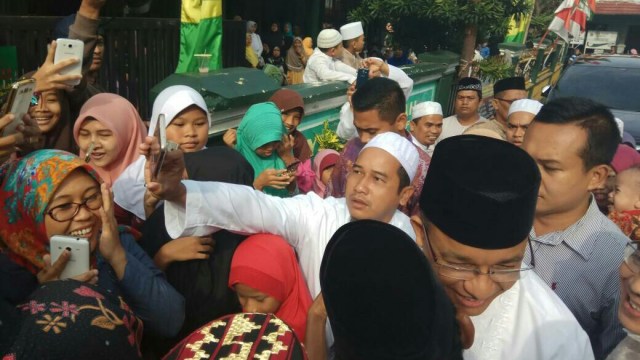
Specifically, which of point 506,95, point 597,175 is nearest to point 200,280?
point 597,175

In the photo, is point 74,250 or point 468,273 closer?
point 468,273

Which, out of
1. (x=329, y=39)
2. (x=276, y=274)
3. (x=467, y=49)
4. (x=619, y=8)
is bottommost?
(x=276, y=274)

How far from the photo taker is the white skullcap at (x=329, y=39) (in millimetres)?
6129

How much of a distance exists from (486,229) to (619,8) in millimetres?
38620

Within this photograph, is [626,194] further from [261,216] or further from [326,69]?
[326,69]

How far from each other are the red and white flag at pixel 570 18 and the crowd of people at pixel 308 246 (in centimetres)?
758

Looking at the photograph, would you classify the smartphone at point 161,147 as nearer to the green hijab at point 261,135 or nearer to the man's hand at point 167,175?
the man's hand at point 167,175

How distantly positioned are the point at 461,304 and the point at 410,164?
107cm

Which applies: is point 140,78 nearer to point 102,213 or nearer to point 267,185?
point 267,185

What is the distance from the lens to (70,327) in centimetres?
126

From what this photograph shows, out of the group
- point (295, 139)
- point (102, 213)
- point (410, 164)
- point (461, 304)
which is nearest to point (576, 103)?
point (410, 164)

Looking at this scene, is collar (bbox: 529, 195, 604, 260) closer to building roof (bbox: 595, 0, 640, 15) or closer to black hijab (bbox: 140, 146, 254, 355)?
Answer: black hijab (bbox: 140, 146, 254, 355)

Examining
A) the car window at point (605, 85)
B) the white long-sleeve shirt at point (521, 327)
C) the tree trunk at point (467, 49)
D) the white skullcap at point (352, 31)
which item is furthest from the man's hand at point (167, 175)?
the tree trunk at point (467, 49)

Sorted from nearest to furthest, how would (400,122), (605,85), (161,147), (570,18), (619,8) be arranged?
(161,147) → (400,122) → (605,85) → (570,18) → (619,8)
